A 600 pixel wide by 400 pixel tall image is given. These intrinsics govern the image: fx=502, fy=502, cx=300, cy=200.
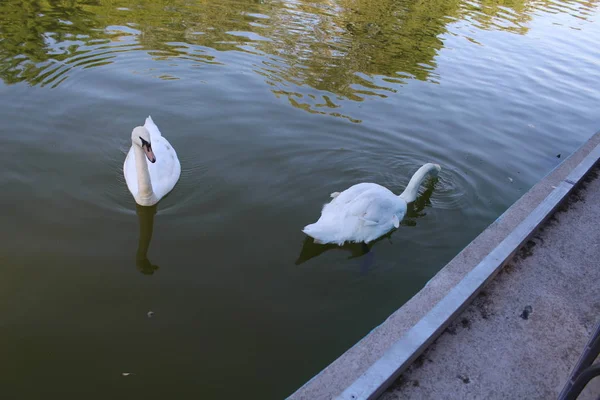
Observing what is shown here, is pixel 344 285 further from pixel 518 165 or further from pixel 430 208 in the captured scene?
pixel 518 165

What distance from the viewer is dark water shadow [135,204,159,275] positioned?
17.8 ft

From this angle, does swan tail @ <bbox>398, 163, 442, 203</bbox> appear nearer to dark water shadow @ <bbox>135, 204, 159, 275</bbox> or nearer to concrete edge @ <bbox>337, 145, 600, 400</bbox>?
concrete edge @ <bbox>337, 145, 600, 400</bbox>

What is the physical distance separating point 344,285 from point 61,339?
9.16ft

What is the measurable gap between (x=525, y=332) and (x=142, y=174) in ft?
14.9

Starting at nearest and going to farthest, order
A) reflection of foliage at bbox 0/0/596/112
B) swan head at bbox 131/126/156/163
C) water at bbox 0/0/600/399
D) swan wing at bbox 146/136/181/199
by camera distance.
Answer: water at bbox 0/0/600/399 < swan head at bbox 131/126/156/163 < swan wing at bbox 146/136/181/199 < reflection of foliage at bbox 0/0/596/112

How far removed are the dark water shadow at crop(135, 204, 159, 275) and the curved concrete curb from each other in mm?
2434

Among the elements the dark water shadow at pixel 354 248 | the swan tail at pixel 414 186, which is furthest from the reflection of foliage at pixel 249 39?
the dark water shadow at pixel 354 248

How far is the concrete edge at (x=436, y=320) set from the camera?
335 cm

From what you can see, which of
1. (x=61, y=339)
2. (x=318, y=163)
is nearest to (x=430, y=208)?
(x=318, y=163)

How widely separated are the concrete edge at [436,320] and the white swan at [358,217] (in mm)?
1566

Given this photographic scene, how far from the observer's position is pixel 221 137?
8.20 meters

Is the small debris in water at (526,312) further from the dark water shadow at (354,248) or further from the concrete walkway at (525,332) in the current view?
the dark water shadow at (354,248)

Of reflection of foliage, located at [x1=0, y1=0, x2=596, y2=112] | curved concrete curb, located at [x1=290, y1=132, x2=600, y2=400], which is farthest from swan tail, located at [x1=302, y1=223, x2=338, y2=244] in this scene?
reflection of foliage, located at [x1=0, y1=0, x2=596, y2=112]

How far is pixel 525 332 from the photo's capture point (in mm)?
4070
